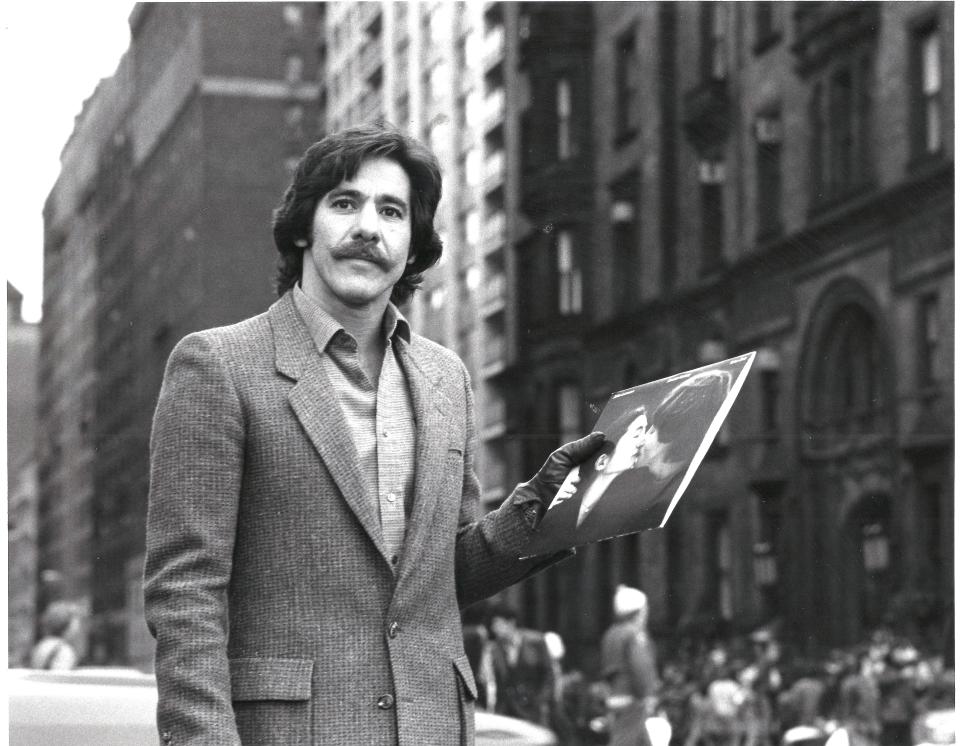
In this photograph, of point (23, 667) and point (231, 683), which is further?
point (23, 667)

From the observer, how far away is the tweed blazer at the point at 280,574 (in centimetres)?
220

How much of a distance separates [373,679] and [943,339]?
14.2 feet

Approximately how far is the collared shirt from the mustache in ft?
0.33

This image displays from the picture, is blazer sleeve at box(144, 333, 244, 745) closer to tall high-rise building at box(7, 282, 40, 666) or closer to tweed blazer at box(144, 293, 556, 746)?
tweed blazer at box(144, 293, 556, 746)

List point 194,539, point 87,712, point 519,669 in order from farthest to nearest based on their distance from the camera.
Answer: point 519,669
point 87,712
point 194,539

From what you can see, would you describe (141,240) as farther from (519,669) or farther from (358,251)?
(358,251)

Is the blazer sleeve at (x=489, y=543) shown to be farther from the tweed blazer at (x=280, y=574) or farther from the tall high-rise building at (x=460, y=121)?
the tall high-rise building at (x=460, y=121)

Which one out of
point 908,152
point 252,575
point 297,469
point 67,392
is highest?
point 908,152

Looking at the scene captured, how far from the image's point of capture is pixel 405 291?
266cm

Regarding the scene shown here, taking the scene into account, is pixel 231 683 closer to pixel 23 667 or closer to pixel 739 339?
pixel 23 667

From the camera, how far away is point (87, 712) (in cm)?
437

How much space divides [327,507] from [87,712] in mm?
2346

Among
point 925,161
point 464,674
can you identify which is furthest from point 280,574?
point 925,161

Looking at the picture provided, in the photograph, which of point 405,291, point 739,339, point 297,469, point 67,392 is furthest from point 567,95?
point 297,469
